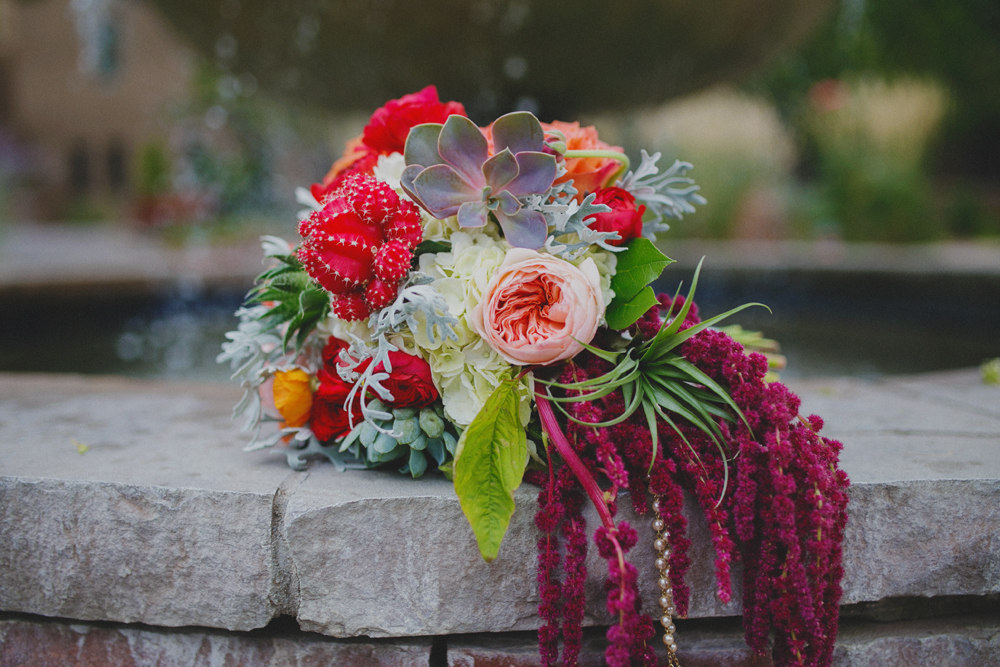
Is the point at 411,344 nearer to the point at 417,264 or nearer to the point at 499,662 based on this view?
the point at 417,264

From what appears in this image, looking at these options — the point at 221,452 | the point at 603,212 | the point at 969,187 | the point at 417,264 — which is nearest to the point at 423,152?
the point at 417,264

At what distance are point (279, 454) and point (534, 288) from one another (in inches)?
22.9

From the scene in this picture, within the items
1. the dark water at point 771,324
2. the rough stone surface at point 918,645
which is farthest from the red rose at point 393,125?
the dark water at point 771,324

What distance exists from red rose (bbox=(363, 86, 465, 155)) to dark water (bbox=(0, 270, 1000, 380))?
1.85 meters

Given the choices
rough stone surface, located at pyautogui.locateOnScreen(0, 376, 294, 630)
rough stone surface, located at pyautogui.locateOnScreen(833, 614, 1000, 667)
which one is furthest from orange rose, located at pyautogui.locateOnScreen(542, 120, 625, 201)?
rough stone surface, located at pyautogui.locateOnScreen(833, 614, 1000, 667)

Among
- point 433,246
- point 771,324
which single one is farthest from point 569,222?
point 771,324

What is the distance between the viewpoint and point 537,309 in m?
0.99

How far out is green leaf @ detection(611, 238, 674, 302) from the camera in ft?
3.35

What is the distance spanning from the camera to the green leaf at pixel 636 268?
1021mm

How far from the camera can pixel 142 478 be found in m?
1.09

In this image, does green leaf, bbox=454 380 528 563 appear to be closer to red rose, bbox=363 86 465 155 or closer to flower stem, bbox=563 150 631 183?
flower stem, bbox=563 150 631 183

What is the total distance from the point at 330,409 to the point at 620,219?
0.54m

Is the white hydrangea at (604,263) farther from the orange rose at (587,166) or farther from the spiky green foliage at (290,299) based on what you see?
the spiky green foliage at (290,299)

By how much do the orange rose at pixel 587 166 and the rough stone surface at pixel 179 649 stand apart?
761 millimetres
